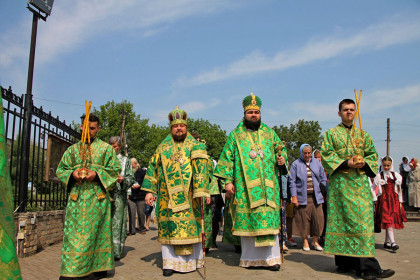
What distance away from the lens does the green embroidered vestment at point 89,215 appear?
5219 millimetres

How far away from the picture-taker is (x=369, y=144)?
19.4 ft

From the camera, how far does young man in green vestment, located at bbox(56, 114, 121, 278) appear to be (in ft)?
17.1

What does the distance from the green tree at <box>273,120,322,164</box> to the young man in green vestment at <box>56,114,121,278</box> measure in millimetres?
55080

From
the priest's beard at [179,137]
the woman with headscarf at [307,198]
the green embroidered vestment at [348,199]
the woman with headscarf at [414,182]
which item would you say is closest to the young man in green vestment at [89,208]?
the priest's beard at [179,137]

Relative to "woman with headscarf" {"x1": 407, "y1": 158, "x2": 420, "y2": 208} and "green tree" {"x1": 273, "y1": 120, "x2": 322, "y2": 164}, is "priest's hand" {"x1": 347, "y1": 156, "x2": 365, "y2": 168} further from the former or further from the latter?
"green tree" {"x1": 273, "y1": 120, "x2": 322, "y2": 164}

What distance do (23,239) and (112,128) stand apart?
137 ft

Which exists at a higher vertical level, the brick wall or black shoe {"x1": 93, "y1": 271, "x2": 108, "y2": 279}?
the brick wall

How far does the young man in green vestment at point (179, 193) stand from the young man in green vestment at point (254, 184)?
0.42 metres

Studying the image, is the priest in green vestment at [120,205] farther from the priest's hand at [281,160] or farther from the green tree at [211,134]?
the green tree at [211,134]

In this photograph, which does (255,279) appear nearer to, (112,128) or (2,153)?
(2,153)

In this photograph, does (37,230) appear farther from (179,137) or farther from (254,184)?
(254,184)

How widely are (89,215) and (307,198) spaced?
4862 mm

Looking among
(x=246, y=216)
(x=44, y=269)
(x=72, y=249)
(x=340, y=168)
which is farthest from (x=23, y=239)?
(x=340, y=168)

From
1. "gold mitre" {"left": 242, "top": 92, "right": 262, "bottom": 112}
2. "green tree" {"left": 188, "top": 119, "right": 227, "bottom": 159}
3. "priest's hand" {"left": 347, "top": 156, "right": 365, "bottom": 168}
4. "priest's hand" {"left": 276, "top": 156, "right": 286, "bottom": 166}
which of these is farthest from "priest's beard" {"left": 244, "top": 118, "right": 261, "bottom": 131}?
"green tree" {"left": 188, "top": 119, "right": 227, "bottom": 159}
